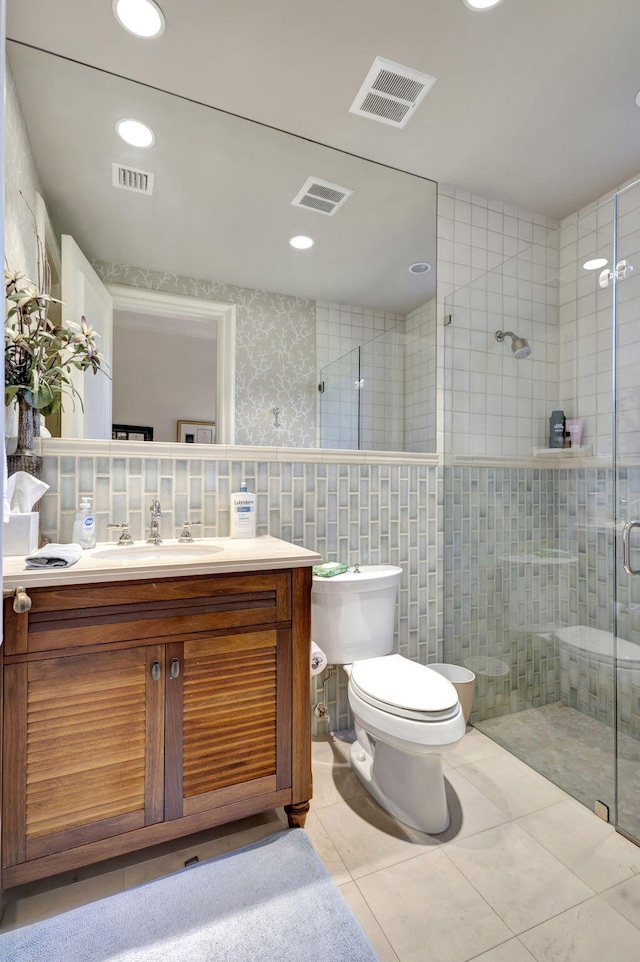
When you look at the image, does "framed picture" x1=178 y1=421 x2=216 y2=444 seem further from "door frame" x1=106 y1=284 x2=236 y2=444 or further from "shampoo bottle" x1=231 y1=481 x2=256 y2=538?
"shampoo bottle" x1=231 y1=481 x2=256 y2=538

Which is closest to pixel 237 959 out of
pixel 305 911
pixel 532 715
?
pixel 305 911

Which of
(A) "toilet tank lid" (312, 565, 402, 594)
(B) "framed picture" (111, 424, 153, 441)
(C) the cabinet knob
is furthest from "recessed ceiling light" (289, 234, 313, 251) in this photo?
(C) the cabinet knob

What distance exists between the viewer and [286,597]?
1.38 metres

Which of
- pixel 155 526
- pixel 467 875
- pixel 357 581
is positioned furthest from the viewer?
pixel 357 581

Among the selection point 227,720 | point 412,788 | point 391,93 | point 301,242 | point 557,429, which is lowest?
point 412,788

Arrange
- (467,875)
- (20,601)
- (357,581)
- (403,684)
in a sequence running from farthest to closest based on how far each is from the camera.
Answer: (357,581) → (403,684) → (467,875) → (20,601)

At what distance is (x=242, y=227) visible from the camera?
1.89m

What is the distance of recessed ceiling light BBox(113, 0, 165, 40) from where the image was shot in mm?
1377

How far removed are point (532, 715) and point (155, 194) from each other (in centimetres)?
266

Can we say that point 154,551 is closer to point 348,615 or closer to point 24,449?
point 24,449

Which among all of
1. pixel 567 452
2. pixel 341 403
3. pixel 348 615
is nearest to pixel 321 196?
pixel 341 403

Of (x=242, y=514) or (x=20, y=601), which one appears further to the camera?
(x=242, y=514)

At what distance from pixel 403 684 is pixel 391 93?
83.9 inches

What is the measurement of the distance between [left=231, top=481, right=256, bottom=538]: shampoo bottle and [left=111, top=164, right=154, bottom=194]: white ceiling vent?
122cm
